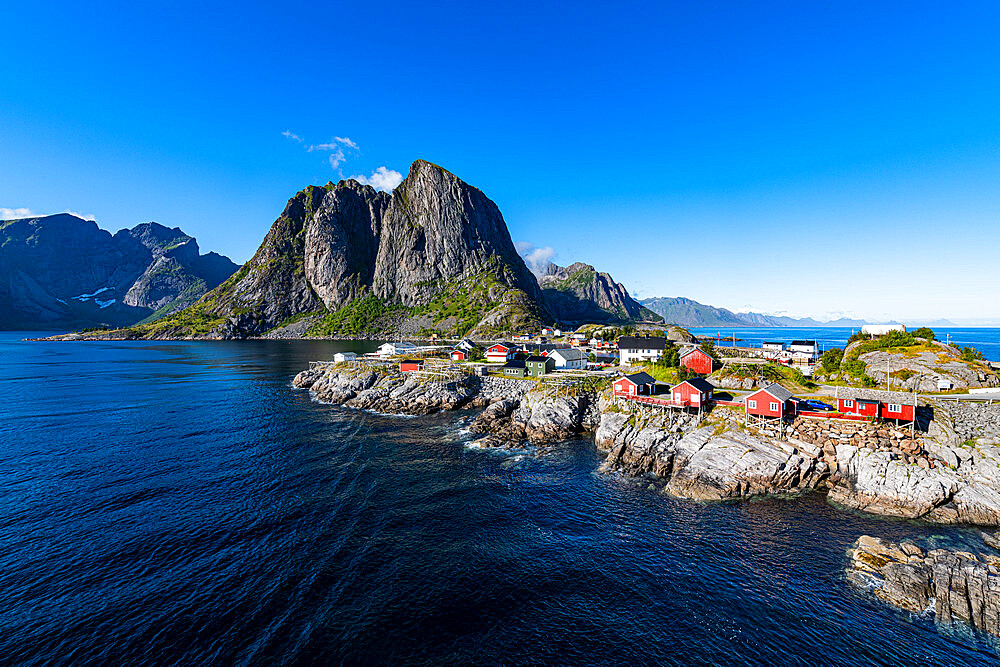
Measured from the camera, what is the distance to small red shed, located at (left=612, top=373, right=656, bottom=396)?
56.6m

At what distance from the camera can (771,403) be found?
44375 mm

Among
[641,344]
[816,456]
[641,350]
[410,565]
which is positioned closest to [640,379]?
[816,456]

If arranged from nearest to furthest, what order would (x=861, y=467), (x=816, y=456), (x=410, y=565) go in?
(x=410, y=565), (x=861, y=467), (x=816, y=456)

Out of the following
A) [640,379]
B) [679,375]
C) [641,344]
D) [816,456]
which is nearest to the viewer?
[816,456]

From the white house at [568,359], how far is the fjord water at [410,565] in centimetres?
3721

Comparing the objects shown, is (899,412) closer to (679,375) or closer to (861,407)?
(861,407)

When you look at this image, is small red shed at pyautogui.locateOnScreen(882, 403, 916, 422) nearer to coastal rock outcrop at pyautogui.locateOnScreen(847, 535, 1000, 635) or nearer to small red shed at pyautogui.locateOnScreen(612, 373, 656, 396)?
coastal rock outcrop at pyautogui.locateOnScreen(847, 535, 1000, 635)

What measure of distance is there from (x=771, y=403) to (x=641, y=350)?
43.9 meters

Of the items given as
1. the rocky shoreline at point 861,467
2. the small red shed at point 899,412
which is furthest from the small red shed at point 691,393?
the small red shed at point 899,412

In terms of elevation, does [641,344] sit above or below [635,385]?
above

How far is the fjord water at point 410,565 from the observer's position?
20344 mm

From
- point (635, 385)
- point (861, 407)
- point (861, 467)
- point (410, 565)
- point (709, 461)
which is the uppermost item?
point (861, 407)

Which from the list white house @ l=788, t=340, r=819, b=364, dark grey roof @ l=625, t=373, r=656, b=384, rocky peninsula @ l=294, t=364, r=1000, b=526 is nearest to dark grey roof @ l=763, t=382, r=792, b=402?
rocky peninsula @ l=294, t=364, r=1000, b=526

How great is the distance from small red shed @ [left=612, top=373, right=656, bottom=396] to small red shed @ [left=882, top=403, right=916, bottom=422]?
24.7 metres
